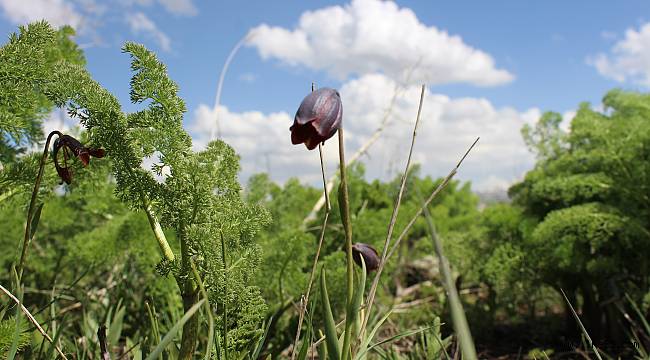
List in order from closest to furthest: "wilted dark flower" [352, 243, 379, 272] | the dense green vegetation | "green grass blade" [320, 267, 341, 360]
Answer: "green grass blade" [320, 267, 341, 360] → the dense green vegetation → "wilted dark flower" [352, 243, 379, 272]

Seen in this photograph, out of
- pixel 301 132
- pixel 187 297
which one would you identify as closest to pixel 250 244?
pixel 187 297

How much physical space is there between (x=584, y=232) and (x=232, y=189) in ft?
7.94

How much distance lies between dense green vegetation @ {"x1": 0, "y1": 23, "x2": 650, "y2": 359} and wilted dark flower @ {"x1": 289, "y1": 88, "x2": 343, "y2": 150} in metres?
0.10

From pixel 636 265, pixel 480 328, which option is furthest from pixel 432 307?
pixel 636 265

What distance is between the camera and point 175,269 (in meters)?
0.84

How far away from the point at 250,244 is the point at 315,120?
26cm

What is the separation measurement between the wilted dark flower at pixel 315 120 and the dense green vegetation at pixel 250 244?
10 centimetres

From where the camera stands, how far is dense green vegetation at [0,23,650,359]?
857 millimetres

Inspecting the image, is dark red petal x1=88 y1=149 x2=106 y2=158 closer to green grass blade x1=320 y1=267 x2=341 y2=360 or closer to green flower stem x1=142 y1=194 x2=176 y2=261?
green flower stem x1=142 y1=194 x2=176 y2=261

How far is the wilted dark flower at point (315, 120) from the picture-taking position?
2.59 ft

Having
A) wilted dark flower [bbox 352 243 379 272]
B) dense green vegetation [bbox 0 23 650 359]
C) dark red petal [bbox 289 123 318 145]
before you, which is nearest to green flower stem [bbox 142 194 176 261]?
dense green vegetation [bbox 0 23 650 359]

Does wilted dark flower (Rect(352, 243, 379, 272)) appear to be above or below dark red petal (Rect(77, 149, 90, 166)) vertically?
below

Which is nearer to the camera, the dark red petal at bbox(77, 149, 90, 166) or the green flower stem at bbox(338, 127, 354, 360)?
the green flower stem at bbox(338, 127, 354, 360)

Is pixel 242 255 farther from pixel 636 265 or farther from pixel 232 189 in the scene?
pixel 636 265
